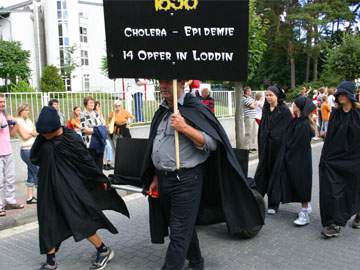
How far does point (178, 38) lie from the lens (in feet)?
12.9

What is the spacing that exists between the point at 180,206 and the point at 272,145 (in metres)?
2.66

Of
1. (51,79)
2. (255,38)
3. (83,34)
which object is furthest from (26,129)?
(83,34)

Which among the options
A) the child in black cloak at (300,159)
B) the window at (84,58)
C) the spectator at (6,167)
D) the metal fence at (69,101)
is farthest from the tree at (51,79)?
the child in black cloak at (300,159)

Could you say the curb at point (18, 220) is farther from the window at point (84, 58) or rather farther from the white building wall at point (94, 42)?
the window at point (84, 58)

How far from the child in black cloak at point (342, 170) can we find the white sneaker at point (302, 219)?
479 millimetres

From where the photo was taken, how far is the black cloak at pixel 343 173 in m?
5.40

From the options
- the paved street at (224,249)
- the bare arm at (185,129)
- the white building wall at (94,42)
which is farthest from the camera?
the white building wall at (94,42)

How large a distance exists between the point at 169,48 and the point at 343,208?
2995 mm

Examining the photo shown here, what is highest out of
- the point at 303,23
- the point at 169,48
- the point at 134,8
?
the point at 303,23

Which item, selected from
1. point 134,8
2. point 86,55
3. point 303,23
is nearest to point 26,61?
point 86,55

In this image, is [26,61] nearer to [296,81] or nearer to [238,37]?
[296,81]

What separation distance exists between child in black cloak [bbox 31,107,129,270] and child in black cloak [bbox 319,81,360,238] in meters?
2.58

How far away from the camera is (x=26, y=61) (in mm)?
45250

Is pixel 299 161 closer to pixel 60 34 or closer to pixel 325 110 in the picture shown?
pixel 325 110
